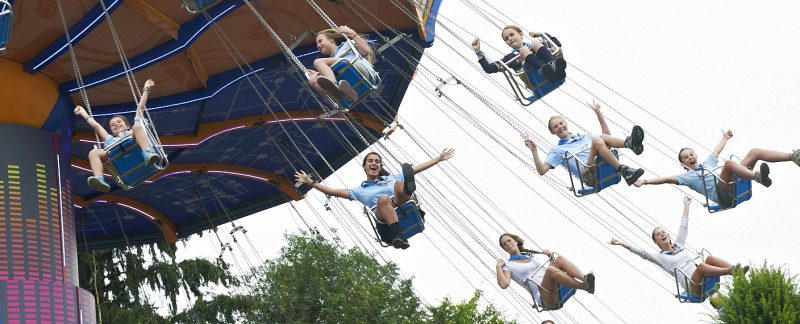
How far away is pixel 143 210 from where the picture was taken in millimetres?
26828

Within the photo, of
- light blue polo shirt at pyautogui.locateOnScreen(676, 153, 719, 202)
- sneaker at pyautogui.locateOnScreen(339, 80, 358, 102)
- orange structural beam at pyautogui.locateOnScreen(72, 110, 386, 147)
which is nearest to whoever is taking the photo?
sneaker at pyautogui.locateOnScreen(339, 80, 358, 102)

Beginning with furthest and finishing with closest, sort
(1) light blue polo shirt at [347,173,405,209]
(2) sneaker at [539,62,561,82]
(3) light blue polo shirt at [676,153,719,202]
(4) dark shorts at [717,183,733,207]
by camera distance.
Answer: (2) sneaker at [539,62,561,82], (3) light blue polo shirt at [676,153,719,202], (4) dark shorts at [717,183,733,207], (1) light blue polo shirt at [347,173,405,209]

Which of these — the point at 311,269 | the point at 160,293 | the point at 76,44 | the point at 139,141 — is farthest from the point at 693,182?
the point at 160,293

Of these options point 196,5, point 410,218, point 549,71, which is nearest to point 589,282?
point 410,218

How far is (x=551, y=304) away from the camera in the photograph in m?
18.1

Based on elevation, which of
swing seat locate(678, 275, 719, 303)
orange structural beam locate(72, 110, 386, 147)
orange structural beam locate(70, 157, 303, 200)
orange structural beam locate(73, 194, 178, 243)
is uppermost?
orange structural beam locate(73, 194, 178, 243)

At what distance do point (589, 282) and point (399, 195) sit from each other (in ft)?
8.54

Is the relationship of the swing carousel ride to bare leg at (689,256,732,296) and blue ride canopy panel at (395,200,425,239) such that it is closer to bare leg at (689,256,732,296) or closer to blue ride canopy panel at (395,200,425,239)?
blue ride canopy panel at (395,200,425,239)

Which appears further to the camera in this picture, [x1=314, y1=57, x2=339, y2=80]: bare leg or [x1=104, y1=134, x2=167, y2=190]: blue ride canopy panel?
[x1=314, y1=57, x2=339, y2=80]: bare leg

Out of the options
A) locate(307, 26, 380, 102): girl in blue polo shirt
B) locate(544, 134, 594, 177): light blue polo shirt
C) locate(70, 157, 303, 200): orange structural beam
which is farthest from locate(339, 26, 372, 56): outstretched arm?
locate(70, 157, 303, 200): orange structural beam

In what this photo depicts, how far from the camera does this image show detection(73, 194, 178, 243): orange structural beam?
25438 mm

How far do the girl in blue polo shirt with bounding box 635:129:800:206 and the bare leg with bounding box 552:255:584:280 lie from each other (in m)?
1.66

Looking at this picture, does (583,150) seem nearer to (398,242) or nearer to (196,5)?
(398,242)

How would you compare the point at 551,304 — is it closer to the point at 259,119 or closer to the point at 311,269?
the point at 259,119
